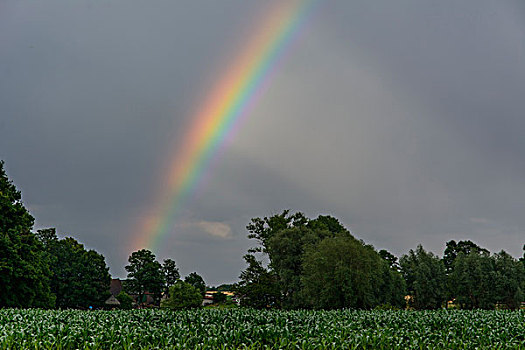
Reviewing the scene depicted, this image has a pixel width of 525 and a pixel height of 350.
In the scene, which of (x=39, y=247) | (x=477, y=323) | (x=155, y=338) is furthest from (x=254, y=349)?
(x=39, y=247)

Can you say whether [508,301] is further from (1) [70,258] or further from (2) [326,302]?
(1) [70,258]

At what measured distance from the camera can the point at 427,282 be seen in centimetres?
6294

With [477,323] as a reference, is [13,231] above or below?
above

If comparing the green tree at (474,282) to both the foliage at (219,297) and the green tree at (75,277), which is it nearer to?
the foliage at (219,297)

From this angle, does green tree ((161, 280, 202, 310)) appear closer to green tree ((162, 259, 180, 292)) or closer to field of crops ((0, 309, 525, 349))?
green tree ((162, 259, 180, 292))

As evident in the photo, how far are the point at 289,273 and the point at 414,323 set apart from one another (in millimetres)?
30814

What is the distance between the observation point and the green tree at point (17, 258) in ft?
116

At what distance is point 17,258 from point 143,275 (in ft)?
147

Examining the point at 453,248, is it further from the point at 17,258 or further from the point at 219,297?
the point at 17,258

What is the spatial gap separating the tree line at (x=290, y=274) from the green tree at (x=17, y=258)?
0.08 metres

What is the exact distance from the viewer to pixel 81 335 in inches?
664

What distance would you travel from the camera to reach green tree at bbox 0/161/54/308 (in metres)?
35.4

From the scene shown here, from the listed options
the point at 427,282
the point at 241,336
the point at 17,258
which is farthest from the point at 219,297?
the point at 241,336

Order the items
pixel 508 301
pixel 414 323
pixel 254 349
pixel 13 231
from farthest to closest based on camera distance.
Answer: pixel 508 301, pixel 13 231, pixel 414 323, pixel 254 349
